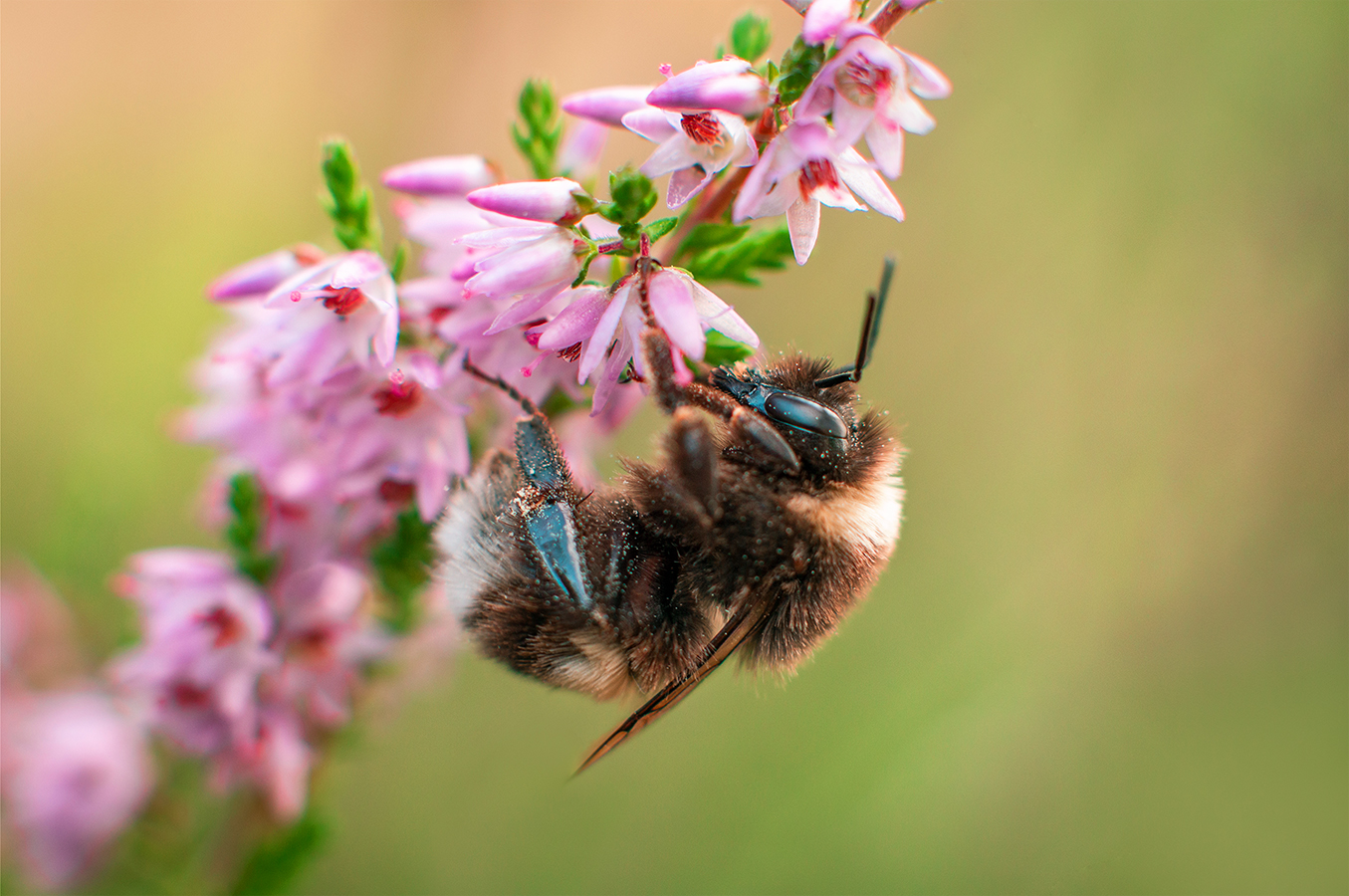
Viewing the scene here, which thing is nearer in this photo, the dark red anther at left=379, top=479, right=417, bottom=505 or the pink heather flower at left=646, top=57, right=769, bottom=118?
the pink heather flower at left=646, top=57, right=769, bottom=118

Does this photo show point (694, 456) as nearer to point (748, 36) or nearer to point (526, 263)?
point (526, 263)

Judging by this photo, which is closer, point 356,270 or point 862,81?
point 862,81

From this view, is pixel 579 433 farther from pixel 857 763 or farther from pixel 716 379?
pixel 857 763

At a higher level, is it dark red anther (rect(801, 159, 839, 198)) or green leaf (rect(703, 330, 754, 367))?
dark red anther (rect(801, 159, 839, 198))

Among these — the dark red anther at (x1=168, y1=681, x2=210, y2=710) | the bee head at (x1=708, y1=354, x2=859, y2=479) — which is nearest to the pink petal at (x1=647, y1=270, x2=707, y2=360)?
the bee head at (x1=708, y1=354, x2=859, y2=479)

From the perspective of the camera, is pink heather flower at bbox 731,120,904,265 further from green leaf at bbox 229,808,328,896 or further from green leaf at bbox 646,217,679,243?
green leaf at bbox 229,808,328,896

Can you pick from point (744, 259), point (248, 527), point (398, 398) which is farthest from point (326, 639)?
point (744, 259)

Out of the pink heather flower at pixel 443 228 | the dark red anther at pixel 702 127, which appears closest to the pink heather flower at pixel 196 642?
the pink heather flower at pixel 443 228
